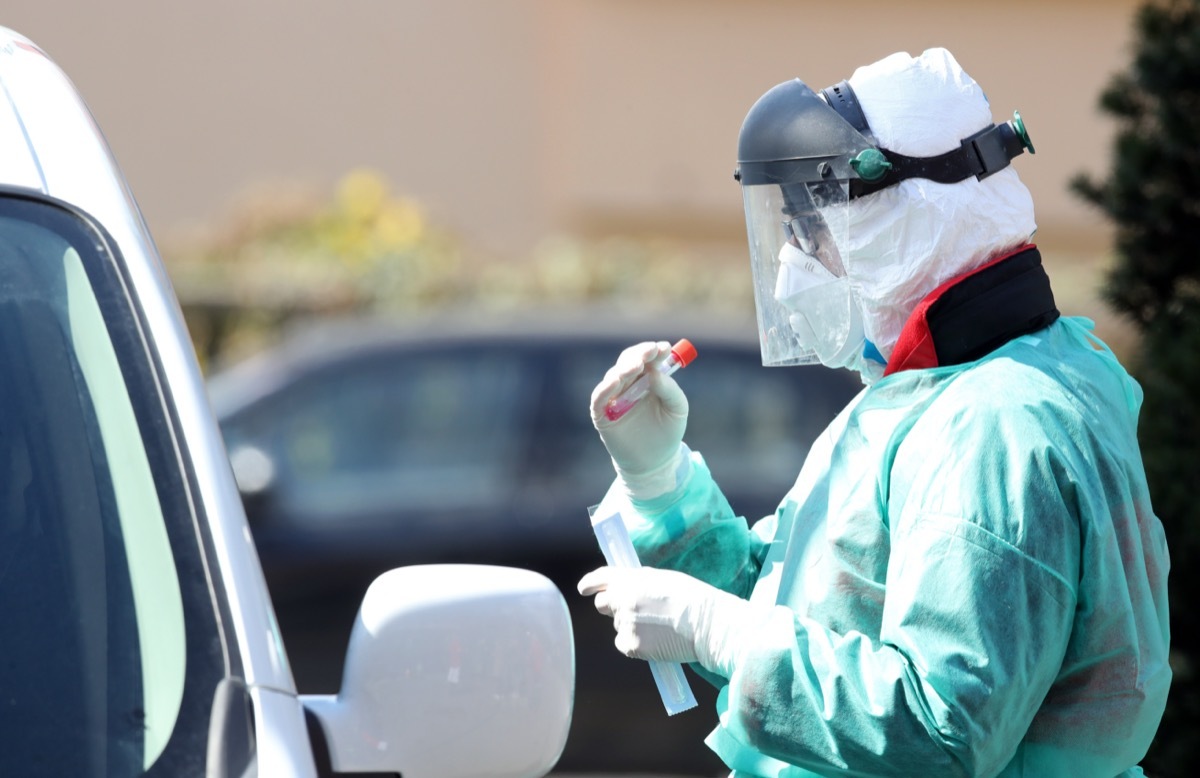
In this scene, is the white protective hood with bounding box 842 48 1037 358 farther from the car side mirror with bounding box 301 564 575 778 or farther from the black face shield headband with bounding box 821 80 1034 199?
the car side mirror with bounding box 301 564 575 778

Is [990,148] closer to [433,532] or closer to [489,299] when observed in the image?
[433,532]

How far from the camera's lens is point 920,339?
79.4 inches

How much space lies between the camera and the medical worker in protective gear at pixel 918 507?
175 cm

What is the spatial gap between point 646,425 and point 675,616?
1.58 ft

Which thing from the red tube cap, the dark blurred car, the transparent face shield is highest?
the transparent face shield

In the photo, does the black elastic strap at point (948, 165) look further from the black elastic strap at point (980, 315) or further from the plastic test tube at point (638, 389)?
the plastic test tube at point (638, 389)

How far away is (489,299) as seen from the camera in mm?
10703

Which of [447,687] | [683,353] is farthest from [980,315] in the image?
[447,687]

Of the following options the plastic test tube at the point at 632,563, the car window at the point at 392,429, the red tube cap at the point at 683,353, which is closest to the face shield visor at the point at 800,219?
the red tube cap at the point at 683,353

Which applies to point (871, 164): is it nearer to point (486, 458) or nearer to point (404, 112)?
point (486, 458)

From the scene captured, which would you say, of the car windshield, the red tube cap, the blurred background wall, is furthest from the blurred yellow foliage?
the car windshield

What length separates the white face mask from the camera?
2.20 metres

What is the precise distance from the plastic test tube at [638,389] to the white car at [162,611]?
0.54 m

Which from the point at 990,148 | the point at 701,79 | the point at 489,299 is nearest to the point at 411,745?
the point at 990,148
